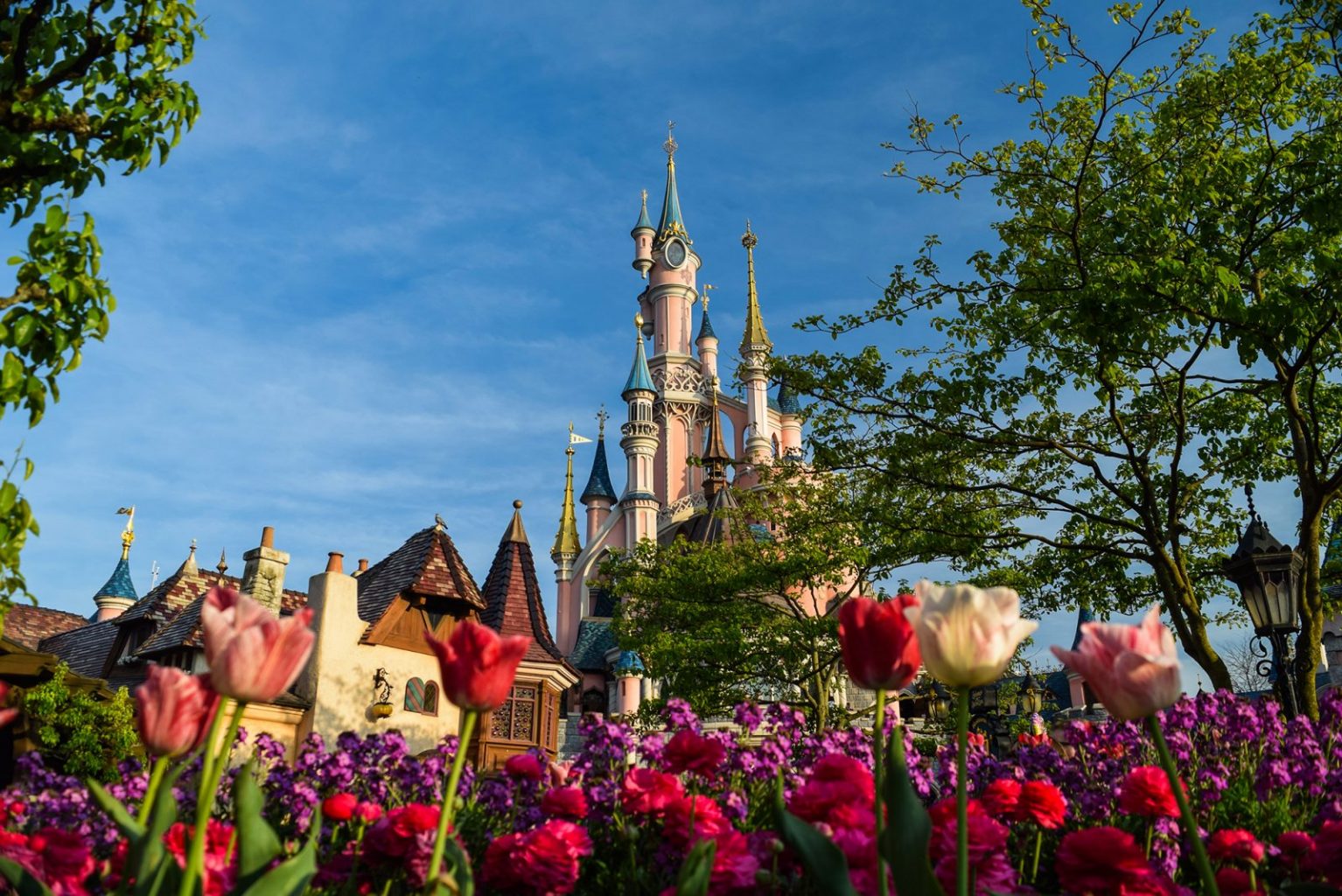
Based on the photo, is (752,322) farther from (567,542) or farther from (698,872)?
(698,872)

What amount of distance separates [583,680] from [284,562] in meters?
→ 36.2

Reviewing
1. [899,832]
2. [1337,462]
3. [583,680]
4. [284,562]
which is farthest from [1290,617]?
[583,680]

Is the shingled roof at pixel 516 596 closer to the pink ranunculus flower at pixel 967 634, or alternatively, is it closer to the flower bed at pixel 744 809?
the flower bed at pixel 744 809

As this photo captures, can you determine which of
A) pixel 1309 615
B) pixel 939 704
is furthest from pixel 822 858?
pixel 939 704

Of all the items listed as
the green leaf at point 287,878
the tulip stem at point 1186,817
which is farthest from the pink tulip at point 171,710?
the tulip stem at point 1186,817

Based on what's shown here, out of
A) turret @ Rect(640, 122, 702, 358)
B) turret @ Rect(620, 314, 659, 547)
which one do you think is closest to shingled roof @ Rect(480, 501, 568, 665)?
turret @ Rect(620, 314, 659, 547)

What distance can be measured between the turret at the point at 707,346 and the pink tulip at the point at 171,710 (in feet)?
226

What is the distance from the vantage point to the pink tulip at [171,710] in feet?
8.03

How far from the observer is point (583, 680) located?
2114 inches

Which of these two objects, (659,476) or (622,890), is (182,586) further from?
(659,476)

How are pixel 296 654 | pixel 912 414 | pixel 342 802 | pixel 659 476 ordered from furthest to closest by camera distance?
1. pixel 659 476
2. pixel 912 414
3. pixel 342 802
4. pixel 296 654

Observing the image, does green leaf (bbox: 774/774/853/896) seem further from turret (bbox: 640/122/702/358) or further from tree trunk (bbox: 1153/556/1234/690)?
turret (bbox: 640/122/702/358)

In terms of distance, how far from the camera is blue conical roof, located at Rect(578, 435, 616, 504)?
69938 mm

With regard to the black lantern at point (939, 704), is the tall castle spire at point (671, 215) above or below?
above
